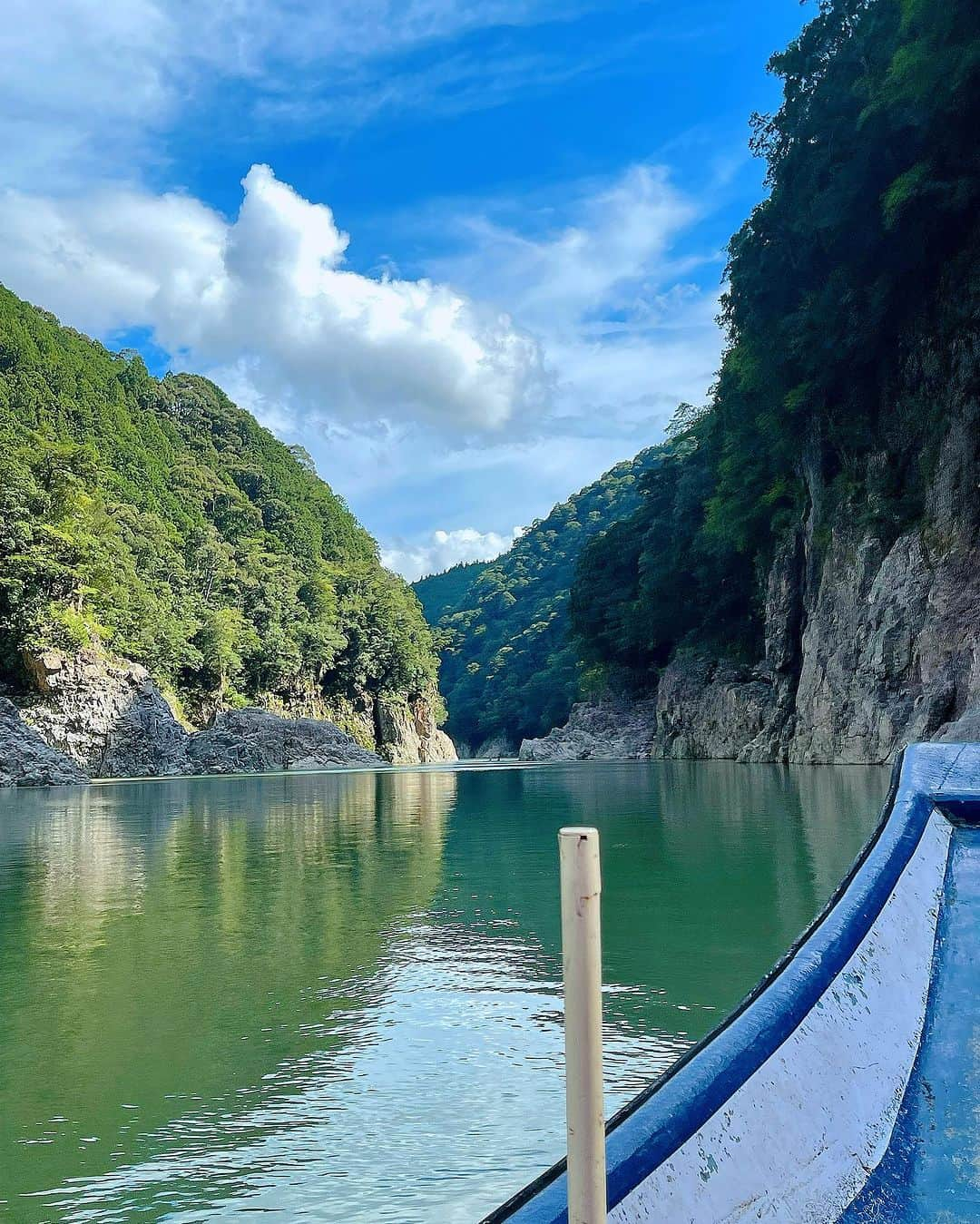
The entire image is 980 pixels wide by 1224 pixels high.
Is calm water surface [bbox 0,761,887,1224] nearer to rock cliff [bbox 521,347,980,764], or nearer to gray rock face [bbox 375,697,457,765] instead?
rock cliff [bbox 521,347,980,764]

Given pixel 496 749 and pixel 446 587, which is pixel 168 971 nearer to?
pixel 496 749

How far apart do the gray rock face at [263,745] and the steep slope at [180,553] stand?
4487 millimetres

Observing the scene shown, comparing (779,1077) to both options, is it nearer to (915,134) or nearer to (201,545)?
(915,134)

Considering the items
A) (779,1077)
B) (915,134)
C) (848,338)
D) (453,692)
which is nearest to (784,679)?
(848,338)

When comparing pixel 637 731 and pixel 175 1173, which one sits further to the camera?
pixel 637 731

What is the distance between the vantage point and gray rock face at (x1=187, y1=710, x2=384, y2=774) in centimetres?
3475

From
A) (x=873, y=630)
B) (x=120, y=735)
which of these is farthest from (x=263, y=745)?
(x=873, y=630)

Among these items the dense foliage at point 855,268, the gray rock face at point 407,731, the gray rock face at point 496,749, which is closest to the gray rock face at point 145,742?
the dense foliage at point 855,268

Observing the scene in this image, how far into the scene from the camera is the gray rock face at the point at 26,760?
2303 centimetres

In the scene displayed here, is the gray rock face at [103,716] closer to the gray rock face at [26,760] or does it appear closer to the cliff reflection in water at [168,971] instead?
the gray rock face at [26,760]

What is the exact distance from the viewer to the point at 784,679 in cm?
2614

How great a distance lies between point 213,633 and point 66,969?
40.1m

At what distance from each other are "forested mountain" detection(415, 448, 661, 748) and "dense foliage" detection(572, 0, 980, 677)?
1534 inches

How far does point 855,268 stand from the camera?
57.8ft
